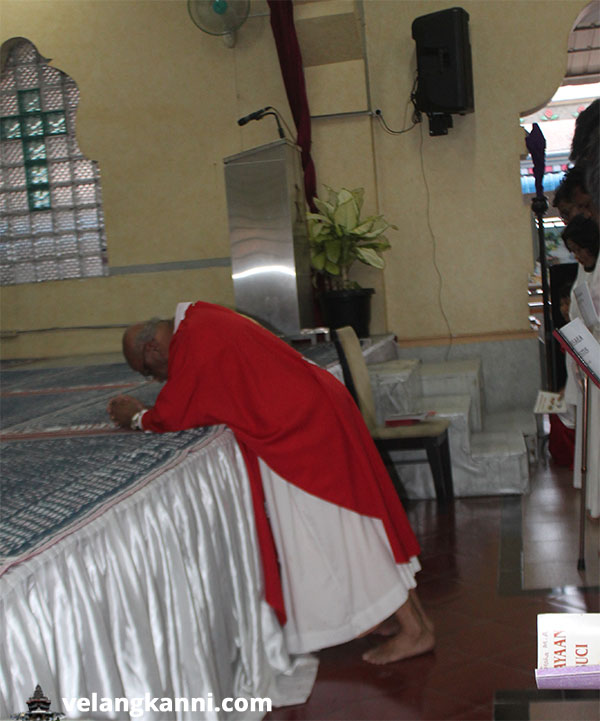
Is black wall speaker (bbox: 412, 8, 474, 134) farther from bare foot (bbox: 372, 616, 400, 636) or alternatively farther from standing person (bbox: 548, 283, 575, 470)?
bare foot (bbox: 372, 616, 400, 636)

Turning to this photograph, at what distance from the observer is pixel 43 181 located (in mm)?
7215

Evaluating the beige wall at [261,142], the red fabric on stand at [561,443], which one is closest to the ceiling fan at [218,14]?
the beige wall at [261,142]

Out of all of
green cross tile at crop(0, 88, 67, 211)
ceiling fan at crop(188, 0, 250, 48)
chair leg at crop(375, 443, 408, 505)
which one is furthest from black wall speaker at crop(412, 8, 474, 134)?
green cross tile at crop(0, 88, 67, 211)

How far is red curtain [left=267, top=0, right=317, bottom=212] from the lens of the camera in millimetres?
6141

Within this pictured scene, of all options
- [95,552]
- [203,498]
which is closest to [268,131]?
[203,498]

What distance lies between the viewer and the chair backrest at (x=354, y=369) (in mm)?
4160

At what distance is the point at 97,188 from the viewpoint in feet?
23.2

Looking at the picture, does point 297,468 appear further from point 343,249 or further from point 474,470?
point 343,249

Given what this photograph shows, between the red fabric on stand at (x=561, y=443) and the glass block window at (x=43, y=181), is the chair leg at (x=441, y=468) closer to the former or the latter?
the red fabric on stand at (x=561, y=443)

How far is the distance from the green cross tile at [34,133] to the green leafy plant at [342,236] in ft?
8.58

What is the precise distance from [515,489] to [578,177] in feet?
6.28

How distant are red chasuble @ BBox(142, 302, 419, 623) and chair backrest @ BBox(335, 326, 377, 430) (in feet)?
4.65

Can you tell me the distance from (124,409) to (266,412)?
531 mm

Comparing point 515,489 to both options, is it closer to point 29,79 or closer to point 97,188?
point 97,188
